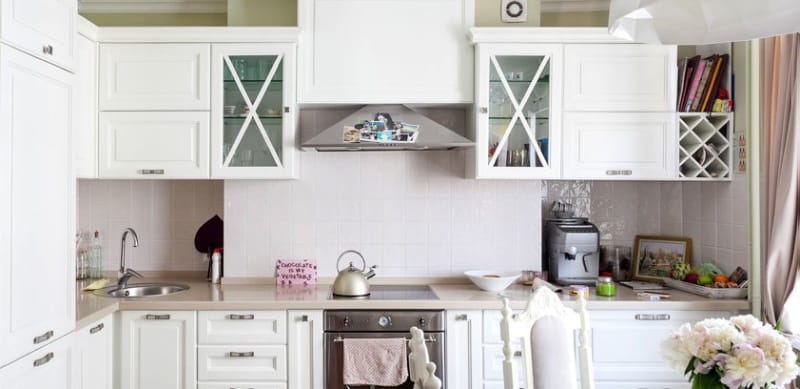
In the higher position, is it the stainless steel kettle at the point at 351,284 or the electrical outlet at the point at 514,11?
the electrical outlet at the point at 514,11

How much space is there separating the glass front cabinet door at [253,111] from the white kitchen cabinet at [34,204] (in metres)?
0.91

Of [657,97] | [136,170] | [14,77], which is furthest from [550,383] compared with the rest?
[136,170]

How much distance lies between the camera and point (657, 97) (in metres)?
3.22

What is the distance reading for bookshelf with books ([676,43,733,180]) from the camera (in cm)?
321

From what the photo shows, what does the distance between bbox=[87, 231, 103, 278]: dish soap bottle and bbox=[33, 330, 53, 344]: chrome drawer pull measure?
4.70 feet

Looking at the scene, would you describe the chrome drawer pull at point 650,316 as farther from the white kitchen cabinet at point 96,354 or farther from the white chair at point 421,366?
the white kitchen cabinet at point 96,354

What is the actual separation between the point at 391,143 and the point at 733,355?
2.06 m

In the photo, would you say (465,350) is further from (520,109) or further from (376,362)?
(520,109)

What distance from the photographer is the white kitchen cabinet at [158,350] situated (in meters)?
2.97

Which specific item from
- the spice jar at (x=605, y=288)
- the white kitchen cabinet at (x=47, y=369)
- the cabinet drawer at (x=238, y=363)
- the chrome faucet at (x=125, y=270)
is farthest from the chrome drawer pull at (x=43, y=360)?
the spice jar at (x=605, y=288)

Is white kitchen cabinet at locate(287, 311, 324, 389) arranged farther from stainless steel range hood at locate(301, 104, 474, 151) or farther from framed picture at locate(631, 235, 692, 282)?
framed picture at locate(631, 235, 692, 282)

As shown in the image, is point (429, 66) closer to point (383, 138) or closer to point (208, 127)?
point (383, 138)

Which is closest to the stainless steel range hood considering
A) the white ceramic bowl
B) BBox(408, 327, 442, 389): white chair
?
the white ceramic bowl

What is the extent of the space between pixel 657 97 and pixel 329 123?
1.78 metres
